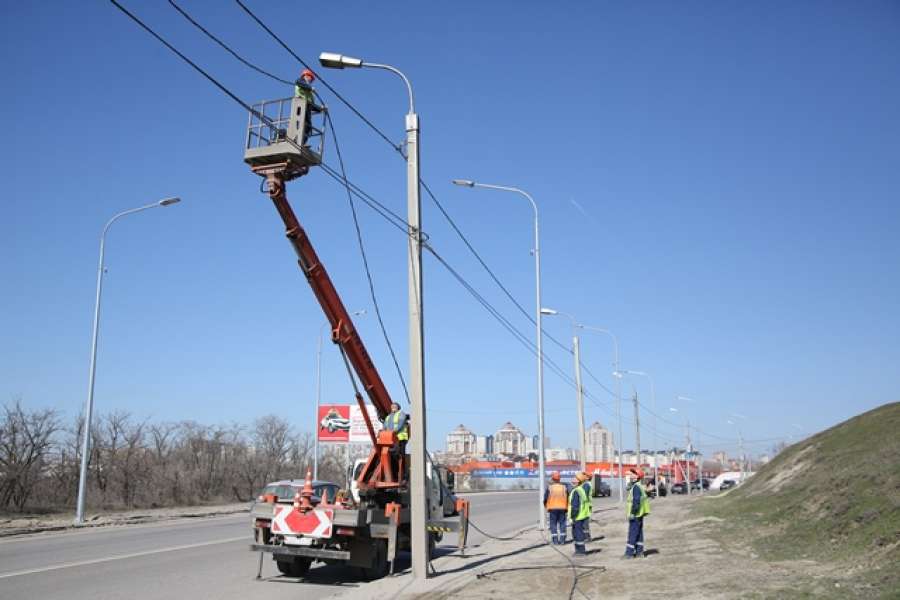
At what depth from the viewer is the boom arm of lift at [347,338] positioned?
1244 cm

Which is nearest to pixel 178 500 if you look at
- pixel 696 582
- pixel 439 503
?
pixel 439 503

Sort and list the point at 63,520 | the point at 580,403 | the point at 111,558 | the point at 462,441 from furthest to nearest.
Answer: the point at 462,441 < the point at 580,403 < the point at 63,520 < the point at 111,558

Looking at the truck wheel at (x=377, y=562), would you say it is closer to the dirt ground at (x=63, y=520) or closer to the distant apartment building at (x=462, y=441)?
the dirt ground at (x=63, y=520)

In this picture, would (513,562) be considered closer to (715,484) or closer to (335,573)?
(335,573)

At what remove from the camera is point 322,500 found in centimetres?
1306

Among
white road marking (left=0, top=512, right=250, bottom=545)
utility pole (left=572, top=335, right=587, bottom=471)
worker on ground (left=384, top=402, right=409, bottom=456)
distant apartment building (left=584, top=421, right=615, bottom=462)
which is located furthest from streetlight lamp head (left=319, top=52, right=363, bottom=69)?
distant apartment building (left=584, top=421, right=615, bottom=462)

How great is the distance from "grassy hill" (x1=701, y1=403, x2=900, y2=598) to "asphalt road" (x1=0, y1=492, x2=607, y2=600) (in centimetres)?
693

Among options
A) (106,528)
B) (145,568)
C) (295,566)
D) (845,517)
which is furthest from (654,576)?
(106,528)

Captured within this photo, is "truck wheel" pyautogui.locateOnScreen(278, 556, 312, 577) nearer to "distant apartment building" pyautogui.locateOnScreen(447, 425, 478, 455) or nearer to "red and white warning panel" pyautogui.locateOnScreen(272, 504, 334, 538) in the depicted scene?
"red and white warning panel" pyautogui.locateOnScreen(272, 504, 334, 538)

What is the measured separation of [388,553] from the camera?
12461mm

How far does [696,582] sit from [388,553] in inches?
188

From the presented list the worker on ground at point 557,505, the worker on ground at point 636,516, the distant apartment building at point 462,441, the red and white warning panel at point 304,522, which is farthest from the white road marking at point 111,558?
the distant apartment building at point 462,441

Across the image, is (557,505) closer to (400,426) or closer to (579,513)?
(579,513)

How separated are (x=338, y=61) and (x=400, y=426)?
21.2ft
